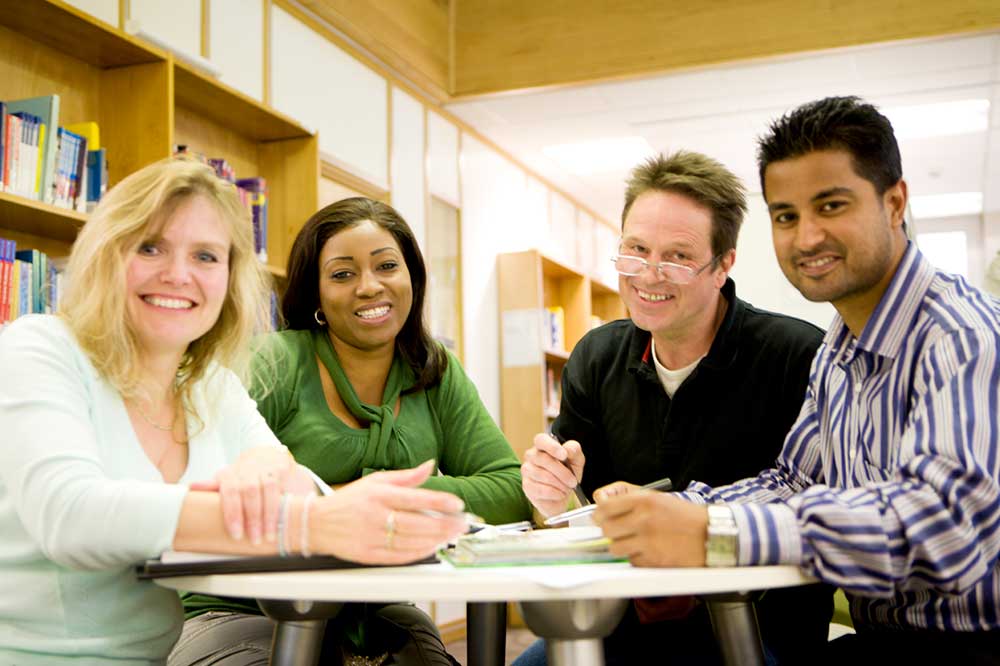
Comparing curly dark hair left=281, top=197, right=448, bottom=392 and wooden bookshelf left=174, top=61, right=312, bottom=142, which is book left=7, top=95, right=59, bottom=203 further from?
curly dark hair left=281, top=197, right=448, bottom=392

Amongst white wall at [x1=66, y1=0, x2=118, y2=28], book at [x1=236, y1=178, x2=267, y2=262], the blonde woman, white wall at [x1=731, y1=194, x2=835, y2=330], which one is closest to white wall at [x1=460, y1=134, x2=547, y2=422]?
book at [x1=236, y1=178, x2=267, y2=262]

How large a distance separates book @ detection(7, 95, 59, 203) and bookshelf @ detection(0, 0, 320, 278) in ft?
0.29

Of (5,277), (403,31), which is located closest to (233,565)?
(5,277)

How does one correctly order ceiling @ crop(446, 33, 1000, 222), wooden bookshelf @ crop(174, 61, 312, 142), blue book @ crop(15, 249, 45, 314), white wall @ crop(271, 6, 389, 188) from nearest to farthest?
blue book @ crop(15, 249, 45, 314) < wooden bookshelf @ crop(174, 61, 312, 142) < white wall @ crop(271, 6, 389, 188) < ceiling @ crop(446, 33, 1000, 222)

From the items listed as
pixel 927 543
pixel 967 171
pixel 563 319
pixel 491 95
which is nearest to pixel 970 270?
pixel 967 171

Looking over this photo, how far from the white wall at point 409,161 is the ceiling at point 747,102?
0.37 meters

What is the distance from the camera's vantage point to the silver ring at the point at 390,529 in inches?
46.6

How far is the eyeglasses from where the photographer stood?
2125mm

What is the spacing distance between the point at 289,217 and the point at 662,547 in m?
3.08

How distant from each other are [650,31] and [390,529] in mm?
4666

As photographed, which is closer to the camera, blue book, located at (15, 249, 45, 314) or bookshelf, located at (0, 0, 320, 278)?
blue book, located at (15, 249, 45, 314)

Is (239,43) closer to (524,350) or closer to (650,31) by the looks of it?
(650,31)

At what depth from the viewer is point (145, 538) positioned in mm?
1188

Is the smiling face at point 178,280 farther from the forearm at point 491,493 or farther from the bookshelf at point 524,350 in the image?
the bookshelf at point 524,350
